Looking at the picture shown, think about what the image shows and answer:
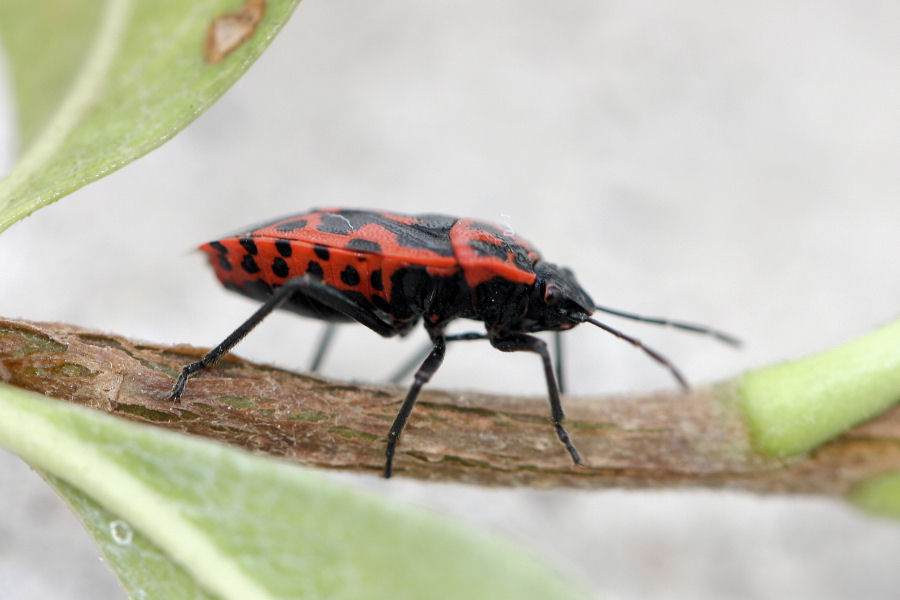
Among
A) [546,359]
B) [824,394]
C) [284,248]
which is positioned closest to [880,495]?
[824,394]

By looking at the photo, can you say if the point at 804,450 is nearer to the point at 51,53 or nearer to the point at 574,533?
the point at 574,533

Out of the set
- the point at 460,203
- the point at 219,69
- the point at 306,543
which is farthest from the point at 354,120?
the point at 306,543

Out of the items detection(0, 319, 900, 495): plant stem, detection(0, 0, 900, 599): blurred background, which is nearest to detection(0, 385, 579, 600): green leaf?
detection(0, 319, 900, 495): plant stem

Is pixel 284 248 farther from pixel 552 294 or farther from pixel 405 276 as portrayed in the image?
pixel 552 294

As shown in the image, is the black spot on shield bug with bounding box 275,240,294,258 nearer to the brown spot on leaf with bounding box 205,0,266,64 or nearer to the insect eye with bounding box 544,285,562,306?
the brown spot on leaf with bounding box 205,0,266,64

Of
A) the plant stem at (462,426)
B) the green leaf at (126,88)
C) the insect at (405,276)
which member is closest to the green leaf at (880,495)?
the plant stem at (462,426)
